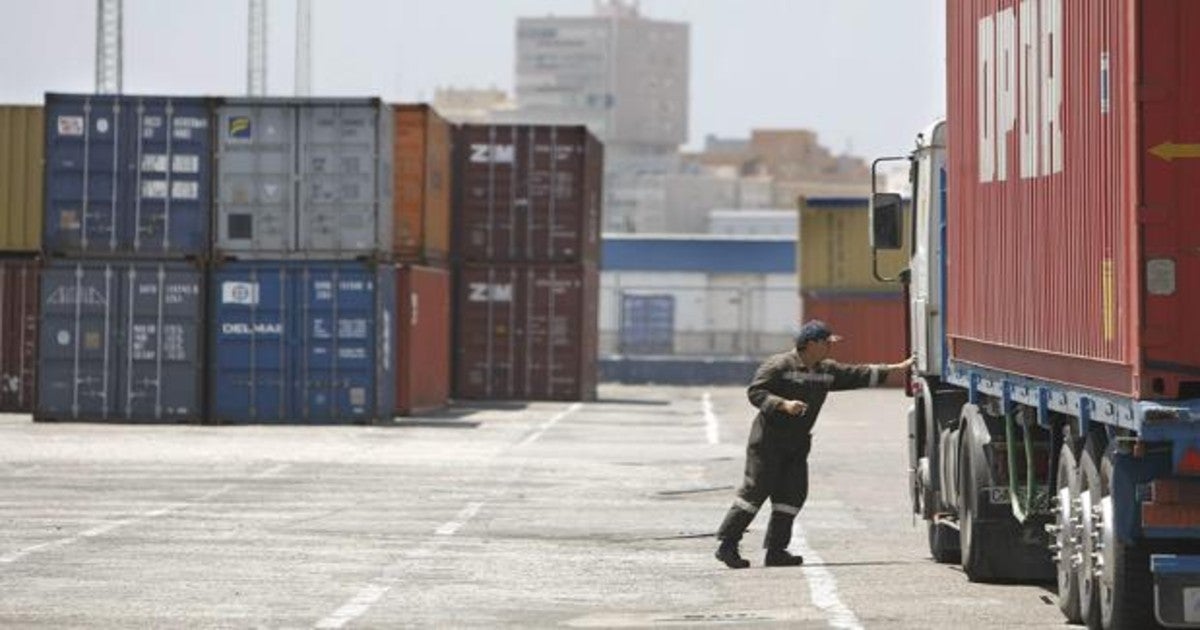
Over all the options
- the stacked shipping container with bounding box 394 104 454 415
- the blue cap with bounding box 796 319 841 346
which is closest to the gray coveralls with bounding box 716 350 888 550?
the blue cap with bounding box 796 319 841 346

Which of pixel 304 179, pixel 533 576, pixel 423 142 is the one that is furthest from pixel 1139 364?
pixel 423 142

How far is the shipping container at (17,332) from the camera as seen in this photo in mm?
45719

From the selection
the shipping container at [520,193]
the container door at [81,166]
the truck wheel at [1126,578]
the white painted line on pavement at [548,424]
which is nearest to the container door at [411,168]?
the white painted line on pavement at [548,424]

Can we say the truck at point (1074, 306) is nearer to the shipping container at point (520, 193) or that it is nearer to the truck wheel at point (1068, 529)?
the truck wheel at point (1068, 529)

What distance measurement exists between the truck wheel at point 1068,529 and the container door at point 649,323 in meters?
91.1

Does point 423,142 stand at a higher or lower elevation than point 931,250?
higher

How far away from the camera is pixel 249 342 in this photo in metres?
41.7

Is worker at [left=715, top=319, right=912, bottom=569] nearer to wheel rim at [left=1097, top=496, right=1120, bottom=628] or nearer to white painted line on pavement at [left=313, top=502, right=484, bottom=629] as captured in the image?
white painted line on pavement at [left=313, top=502, right=484, bottom=629]

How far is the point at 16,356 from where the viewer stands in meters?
46.0

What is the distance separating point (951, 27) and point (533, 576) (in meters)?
4.48

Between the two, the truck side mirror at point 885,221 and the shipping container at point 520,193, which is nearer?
the truck side mirror at point 885,221

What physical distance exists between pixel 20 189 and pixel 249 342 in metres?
6.78

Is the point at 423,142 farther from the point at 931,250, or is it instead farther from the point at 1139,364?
the point at 1139,364

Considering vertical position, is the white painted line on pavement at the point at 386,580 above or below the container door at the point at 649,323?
below
